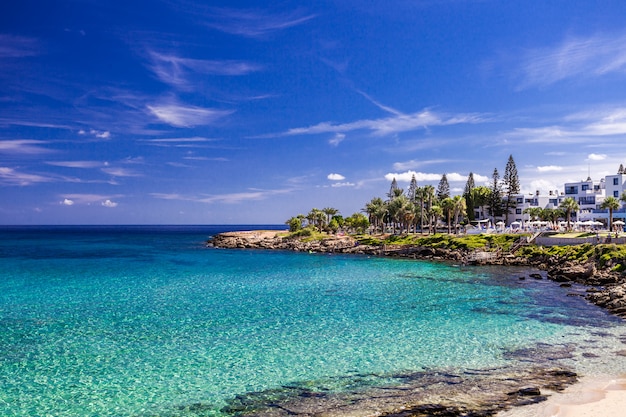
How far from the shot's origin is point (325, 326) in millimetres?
30406

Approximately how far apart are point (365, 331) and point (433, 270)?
3811cm

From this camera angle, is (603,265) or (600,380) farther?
(603,265)

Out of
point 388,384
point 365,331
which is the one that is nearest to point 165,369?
point 388,384

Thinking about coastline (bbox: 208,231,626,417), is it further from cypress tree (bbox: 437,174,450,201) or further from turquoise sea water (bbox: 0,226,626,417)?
cypress tree (bbox: 437,174,450,201)

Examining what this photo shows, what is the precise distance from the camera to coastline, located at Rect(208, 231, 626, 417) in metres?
16.1

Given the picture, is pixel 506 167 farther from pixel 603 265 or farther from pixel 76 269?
pixel 76 269

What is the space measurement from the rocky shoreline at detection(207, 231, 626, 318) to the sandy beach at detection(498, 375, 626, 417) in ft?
59.9

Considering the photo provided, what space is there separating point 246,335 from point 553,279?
4336cm

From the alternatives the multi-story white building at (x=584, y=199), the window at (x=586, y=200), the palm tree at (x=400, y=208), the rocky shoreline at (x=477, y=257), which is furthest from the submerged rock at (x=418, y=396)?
the window at (x=586, y=200)

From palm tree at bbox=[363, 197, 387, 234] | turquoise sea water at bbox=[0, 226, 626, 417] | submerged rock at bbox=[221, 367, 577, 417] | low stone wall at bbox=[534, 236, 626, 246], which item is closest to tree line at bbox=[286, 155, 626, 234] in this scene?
palm tree at bbox=[363, 197, 387, 234]

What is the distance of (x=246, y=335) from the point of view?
28094mm

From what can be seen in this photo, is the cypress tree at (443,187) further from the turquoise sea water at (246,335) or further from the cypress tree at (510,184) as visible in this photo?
the turquoise sea water at (246,335)

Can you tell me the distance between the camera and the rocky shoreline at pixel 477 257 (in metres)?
39.6

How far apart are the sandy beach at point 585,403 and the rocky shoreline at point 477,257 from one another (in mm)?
18253
